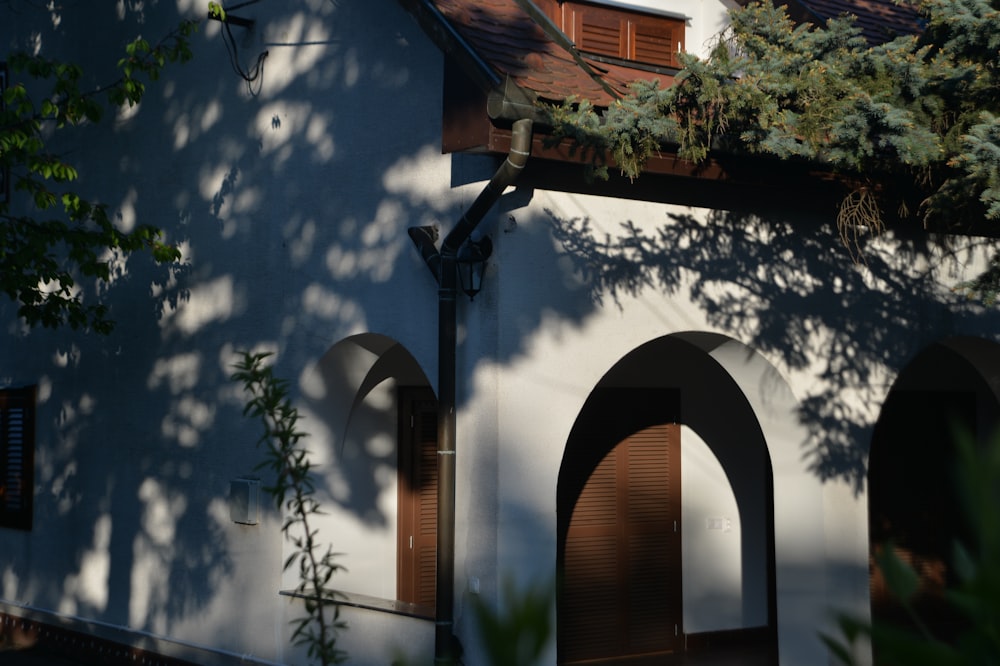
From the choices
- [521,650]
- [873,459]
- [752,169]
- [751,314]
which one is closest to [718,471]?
[873,459]

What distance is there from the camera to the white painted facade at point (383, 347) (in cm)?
793

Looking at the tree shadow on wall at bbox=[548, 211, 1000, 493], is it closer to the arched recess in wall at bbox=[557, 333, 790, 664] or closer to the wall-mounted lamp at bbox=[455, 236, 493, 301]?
the wall-mounted lamp at bbox=[455, 236, 493, 301]

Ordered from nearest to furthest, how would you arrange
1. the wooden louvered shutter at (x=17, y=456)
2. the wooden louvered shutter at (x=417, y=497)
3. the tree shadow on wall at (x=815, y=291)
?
the tree shadow on wall at (x=815, y=291) < the wooden louvered shutter at (x=417, y=497) < the wooden louvered shutter at (x=17, y=456)

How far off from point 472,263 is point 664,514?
451cm

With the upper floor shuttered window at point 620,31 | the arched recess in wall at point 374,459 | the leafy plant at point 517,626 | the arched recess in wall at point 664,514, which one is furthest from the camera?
the arched recess in wall at point 664,514

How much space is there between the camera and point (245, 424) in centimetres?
1001

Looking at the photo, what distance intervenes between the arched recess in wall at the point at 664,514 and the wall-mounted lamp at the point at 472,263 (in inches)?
130

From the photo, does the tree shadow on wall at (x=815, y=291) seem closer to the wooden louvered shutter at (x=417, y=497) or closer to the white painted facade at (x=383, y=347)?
the white painted facade at (x=383, y=347)

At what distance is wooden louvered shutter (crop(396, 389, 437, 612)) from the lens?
1020cm

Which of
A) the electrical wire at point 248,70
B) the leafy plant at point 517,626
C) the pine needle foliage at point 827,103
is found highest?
the electrical wire at point 248,70

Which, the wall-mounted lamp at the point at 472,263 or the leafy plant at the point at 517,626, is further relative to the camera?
the wall-mounted lamp at the point at 472,263

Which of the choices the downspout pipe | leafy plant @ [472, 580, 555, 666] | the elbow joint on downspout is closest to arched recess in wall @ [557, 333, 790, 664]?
the downspout pipe

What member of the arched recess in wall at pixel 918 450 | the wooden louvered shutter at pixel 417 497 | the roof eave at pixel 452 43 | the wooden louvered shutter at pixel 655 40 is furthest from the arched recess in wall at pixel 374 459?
the arched recess in wall at pixel 918 450

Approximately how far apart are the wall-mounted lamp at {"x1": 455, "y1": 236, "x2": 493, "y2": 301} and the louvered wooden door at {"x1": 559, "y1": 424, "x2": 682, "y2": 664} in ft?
11.9
